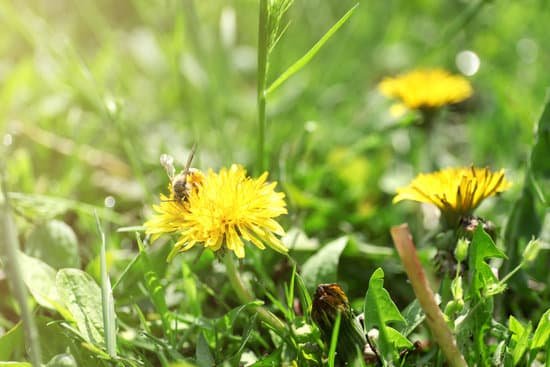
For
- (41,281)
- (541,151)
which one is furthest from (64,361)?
(541,151)

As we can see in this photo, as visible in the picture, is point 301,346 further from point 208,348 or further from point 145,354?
point 145,354

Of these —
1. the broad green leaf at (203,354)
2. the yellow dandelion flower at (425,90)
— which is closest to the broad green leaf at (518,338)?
the broad green leaf at (203,354)

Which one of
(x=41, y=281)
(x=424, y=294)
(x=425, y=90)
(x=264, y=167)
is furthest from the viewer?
(x=425, y=90)

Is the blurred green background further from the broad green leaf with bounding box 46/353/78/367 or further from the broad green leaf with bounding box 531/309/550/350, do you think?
the broad green leaf with bounding box 46/353/78/367

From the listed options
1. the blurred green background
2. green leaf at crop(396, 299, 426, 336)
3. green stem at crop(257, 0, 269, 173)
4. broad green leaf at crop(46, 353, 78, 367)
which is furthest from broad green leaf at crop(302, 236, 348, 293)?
broad green leaf at crop(46, 353, 78, 367)

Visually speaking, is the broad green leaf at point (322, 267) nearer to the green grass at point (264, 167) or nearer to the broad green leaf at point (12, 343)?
the green grass at point (264, 167)

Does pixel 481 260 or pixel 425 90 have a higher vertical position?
pixel 425 90

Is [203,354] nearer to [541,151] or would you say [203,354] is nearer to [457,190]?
[457,190]
